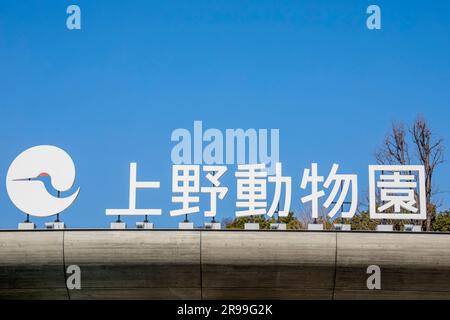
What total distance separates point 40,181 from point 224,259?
143 inches

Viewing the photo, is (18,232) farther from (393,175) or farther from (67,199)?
(393,175)

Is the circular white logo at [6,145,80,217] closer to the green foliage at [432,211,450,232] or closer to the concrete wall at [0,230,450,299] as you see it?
the concrete wall at [0,230,450,299]

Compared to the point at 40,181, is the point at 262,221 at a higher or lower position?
lower

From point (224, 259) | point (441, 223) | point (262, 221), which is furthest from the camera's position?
point (262, 221)

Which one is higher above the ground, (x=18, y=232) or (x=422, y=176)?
(x=422, y=176)

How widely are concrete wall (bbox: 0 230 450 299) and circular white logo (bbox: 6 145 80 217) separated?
567 millimetres

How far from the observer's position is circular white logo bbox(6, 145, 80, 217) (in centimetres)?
1289

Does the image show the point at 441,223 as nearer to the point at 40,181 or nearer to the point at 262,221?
the point at 262,221

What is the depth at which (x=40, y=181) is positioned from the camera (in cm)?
1303

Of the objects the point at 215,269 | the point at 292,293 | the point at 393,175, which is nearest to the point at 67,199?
the point at 215,269

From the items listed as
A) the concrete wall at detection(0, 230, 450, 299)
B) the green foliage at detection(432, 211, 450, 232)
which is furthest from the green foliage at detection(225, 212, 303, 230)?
the concrete wall at detection(0, 230, 450, 299)

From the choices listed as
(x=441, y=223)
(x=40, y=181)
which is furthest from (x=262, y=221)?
(x=40, y=181)

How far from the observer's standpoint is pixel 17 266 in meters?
12.5

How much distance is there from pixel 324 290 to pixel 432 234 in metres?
2.10
